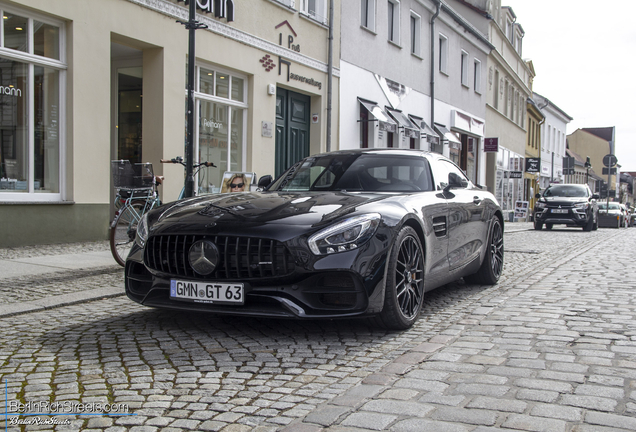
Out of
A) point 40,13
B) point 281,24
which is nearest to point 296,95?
point 281,24

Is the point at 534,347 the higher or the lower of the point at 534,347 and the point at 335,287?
the lower

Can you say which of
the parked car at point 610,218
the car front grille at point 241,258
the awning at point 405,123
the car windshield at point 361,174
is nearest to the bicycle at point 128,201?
the car windshield at point 361,174

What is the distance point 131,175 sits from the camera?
8.01m

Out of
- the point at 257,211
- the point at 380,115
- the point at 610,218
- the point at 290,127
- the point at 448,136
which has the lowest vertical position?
the point at 610,218

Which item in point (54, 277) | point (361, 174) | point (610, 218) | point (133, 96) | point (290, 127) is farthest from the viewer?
point (610, 218)

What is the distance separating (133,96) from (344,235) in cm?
1024

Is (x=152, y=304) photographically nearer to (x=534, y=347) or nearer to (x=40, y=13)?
(x=534, y=347)

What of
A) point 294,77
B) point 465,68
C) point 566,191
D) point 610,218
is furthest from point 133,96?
point 610,218

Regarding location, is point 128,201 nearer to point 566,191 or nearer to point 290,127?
point 290,127

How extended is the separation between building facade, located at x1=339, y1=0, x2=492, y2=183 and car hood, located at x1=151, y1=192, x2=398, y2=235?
43.7ft

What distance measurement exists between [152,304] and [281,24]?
39.2 ft

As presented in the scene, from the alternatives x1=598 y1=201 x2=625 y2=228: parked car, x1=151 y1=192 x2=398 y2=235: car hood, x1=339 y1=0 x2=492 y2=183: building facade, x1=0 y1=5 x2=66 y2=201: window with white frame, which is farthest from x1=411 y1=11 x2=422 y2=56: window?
x1=151 y1=192 x2=398 y2=235: car hood

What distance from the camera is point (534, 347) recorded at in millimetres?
4371

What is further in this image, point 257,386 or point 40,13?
point 40,13
